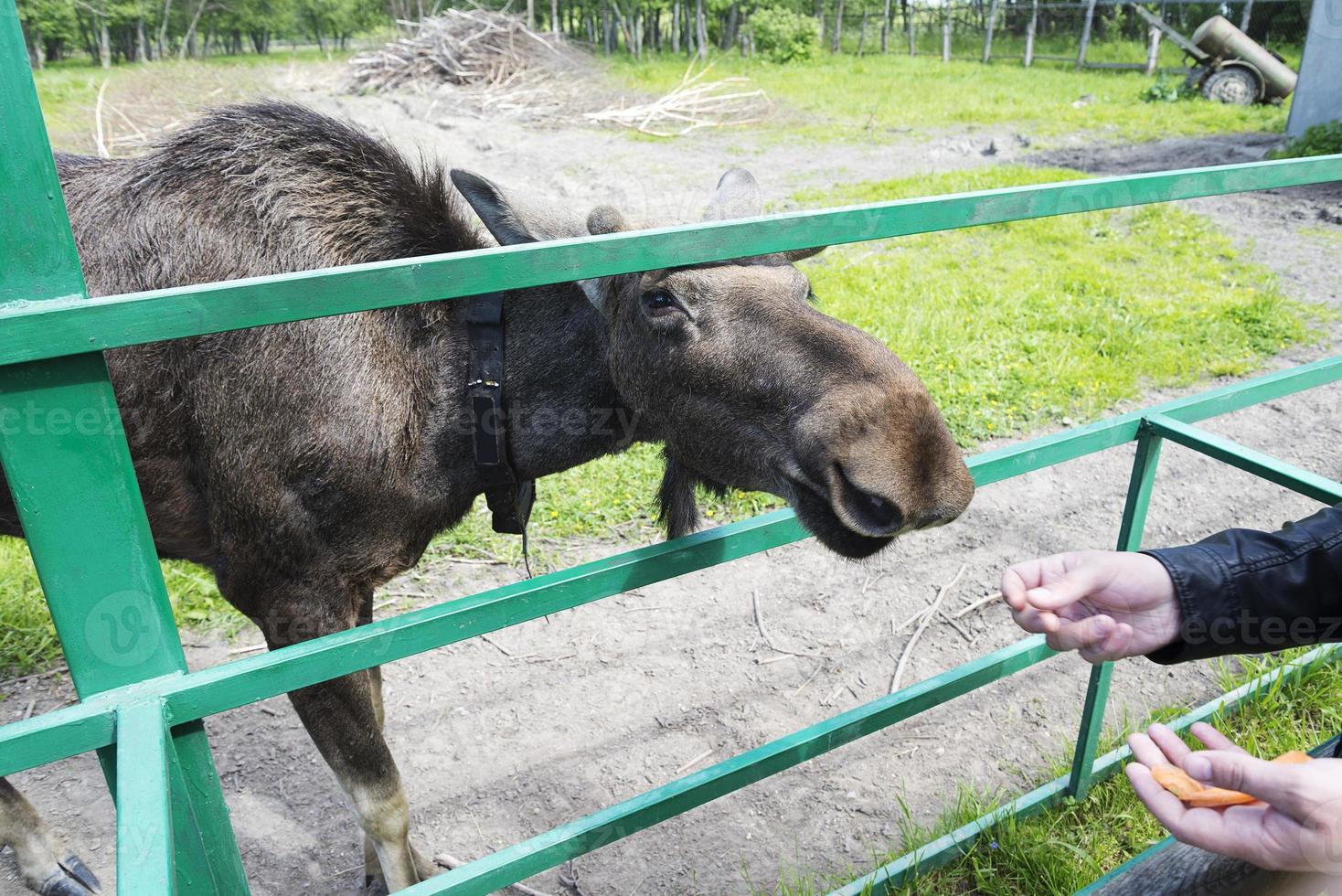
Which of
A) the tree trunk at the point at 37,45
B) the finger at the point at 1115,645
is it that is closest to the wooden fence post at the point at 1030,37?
the finger at the point at 1115,645

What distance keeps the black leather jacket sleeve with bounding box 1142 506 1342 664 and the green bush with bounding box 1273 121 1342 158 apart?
11927mm

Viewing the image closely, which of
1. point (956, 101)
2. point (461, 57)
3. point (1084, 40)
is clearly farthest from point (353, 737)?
point (1084, 40)

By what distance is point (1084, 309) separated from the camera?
7316 mm

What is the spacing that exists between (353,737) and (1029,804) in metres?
2.27

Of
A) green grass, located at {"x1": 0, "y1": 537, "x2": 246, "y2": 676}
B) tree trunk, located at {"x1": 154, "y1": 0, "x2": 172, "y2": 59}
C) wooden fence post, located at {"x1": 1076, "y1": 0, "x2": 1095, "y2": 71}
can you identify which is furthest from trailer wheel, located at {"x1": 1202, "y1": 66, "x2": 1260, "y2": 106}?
tree trunk, located at {"x1": 154, "y1": 0, "x2": 172, "y2": 59}

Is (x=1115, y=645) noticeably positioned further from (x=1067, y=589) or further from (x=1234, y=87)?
(x=1234, y=87)

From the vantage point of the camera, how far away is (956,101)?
18469 mm

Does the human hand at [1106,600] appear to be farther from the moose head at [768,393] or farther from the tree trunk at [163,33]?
the tree trunk at [163,33]

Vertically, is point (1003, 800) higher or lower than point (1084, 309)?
lower

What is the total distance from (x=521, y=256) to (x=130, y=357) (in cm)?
169

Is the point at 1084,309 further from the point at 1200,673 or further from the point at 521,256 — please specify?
the point at 521,256

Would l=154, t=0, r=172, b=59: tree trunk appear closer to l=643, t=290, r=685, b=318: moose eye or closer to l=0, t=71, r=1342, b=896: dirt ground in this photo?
l=0, t=71, r=1342, b=896: dirt ground

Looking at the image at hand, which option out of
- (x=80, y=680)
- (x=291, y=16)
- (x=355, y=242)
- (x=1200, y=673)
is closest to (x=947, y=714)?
(x=1200, y=673)

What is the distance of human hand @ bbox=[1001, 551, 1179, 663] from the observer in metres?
1.75
